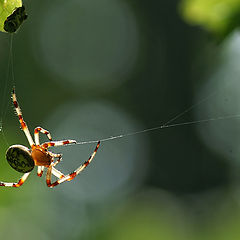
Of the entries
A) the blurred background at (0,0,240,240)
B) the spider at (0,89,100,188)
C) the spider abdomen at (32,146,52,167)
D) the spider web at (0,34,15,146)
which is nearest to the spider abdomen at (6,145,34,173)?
the spider at (0,89,100,188)

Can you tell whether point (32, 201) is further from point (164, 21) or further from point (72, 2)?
point (72, 2)

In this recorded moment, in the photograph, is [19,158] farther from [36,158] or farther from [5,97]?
[5,97]

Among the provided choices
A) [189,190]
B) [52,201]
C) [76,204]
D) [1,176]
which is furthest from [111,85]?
[1,176]

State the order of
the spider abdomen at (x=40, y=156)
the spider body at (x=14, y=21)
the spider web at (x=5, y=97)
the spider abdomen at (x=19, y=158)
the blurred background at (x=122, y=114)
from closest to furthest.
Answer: the spider body at (x=14, y=21) → the spider abdomen at (x=19, y=158) → the spider web at (x=5, y=97) → the spider abdomen at (x=40, y=156) → the blurred background at (x=122, y=114)

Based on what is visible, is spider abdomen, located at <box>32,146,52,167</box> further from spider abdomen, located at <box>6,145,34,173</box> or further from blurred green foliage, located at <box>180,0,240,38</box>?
blurred green foliage, located at <box>180,0,240,38</box>

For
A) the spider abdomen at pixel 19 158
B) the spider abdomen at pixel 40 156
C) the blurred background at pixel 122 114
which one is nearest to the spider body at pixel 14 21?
the spider abdomen at pixel 19 158

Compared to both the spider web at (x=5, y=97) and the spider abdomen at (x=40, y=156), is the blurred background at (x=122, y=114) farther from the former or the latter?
the spider abdomen at (x=40, y=156)

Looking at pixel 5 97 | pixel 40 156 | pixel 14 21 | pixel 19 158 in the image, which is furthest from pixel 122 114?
→ pixel 14 21
